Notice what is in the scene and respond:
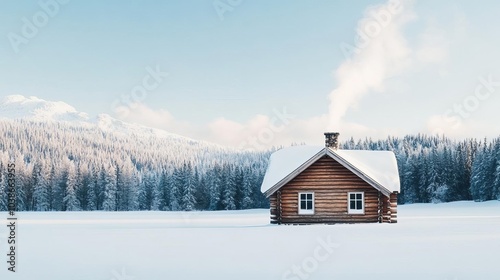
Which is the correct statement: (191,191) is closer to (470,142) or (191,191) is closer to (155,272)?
(470,142)

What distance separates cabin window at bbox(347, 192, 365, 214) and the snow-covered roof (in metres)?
A: 1.30

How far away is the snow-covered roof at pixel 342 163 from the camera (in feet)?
110

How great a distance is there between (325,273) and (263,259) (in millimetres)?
2841

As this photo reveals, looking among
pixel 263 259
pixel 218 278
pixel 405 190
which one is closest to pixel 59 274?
pixel 218 278

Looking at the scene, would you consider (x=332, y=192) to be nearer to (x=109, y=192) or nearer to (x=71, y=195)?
(x=71, y=195)

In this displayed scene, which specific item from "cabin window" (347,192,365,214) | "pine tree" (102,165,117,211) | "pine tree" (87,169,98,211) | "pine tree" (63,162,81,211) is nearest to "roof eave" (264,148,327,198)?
"cabin window" (347,192,365,214)

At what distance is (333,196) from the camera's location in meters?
34.2

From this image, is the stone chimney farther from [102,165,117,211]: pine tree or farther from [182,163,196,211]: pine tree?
[102,165,117,211]: pine tree

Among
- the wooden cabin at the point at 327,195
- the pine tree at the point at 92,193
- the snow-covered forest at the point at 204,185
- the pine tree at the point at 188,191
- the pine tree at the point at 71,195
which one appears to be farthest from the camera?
the pine tree at the point at 92,193

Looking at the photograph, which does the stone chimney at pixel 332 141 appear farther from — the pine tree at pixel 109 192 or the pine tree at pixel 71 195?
the pine tree at pixel 71 195

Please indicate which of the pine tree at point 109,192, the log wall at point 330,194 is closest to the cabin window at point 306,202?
the log wall at point 330,194

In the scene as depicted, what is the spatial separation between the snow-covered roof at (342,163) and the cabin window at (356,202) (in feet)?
4.27

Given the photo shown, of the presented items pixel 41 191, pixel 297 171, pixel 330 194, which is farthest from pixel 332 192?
pixel 41 191

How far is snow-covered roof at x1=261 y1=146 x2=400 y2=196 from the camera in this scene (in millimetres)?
33594
